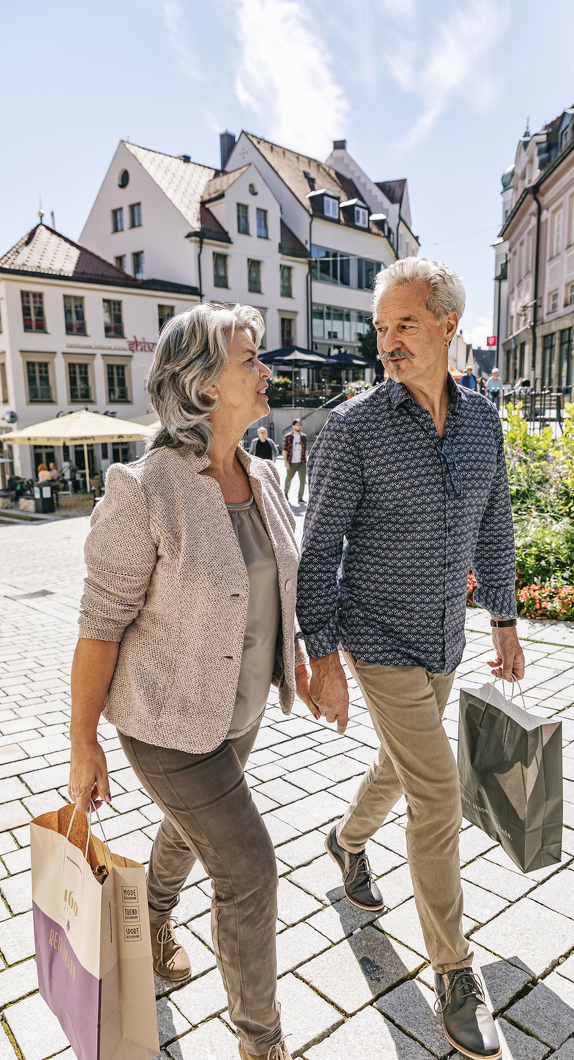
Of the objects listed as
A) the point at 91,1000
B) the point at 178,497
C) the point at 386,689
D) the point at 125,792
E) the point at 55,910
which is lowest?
the point at 125,792

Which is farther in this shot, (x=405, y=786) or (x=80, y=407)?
(x=80, y=407)

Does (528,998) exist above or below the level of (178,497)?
below

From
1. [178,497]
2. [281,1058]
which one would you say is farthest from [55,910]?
[178,497]

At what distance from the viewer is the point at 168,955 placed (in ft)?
8.18

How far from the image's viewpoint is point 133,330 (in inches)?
1196

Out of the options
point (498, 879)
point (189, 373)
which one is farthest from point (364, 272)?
point (189, 373)

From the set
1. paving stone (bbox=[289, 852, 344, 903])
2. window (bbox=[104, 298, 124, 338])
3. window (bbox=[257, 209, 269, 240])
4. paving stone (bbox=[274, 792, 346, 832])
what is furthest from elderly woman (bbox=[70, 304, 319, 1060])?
window (bbox=[257, 209, 269, 240])

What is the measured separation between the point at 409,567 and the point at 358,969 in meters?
1.38

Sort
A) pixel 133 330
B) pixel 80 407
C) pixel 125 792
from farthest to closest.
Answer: pixel 133 330 → pixel 80 407 → pixel 125 792

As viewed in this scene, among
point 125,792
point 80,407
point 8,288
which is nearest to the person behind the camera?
point 125,792

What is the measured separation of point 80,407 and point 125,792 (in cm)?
2638

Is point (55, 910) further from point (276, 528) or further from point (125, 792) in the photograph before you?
point (125, 792)

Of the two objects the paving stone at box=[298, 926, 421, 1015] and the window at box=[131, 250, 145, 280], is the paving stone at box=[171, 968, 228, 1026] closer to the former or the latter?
the paving stone at box=[298, 926, 421, 1015]

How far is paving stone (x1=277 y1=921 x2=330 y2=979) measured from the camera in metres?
2.54
